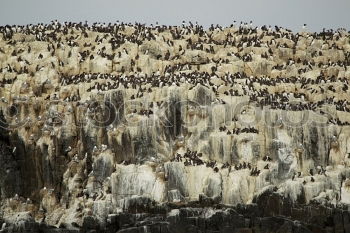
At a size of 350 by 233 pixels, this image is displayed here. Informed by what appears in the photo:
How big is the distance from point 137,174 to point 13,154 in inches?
534

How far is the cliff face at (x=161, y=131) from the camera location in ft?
249

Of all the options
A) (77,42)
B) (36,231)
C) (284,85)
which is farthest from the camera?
(77,42)

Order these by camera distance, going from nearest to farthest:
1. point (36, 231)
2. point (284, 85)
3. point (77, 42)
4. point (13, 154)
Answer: point (36, 231), point (13, 154), point (284, 85), point (77, 42)

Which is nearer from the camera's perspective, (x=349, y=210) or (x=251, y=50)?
(x=349, y=210)

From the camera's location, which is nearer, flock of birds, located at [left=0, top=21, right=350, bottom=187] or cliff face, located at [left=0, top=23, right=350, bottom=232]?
cliff face, located at [left=0, top=23, right=350, bottom=232]

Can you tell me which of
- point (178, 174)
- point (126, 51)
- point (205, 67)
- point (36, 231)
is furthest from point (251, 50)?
point (36, 231)

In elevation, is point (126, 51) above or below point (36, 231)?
above

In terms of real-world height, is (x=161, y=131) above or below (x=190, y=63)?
below

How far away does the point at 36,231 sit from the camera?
73.3m

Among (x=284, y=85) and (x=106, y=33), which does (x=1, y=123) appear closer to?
(x=106, y=33)

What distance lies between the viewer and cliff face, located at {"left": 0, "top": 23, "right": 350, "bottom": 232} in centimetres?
7581

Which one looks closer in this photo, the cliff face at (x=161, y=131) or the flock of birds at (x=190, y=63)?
the cliff face at (x=161, y=131)

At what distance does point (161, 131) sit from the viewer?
82.4 metres

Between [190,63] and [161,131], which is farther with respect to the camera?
[190,63]
